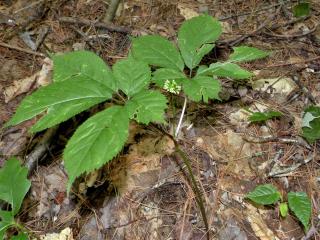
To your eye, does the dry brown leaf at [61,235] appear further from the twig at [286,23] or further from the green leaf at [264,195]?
the twig at [286,23]

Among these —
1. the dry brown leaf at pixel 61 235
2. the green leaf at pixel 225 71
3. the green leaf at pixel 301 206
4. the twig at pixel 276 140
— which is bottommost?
the dry brown leaf at pixel 61 235

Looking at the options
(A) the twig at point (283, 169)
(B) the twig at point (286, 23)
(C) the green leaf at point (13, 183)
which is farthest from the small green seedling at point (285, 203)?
(B) the twig at point (286, 23)

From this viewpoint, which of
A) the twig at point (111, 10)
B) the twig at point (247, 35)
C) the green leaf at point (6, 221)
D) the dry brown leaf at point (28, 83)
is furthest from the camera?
the twig at point (111, 10)

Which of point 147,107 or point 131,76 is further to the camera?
point 131,76

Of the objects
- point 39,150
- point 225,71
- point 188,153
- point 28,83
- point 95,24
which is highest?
point 225,71

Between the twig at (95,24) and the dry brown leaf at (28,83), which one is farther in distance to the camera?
the twig at (95,24)

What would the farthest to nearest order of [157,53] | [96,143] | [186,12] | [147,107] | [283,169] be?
[186,12], [283,169], [157,53], [147,107], [96,143]

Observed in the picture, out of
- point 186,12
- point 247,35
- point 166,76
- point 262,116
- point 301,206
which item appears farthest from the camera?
point 186,12

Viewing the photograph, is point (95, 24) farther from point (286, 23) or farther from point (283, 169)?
point (283, 169)

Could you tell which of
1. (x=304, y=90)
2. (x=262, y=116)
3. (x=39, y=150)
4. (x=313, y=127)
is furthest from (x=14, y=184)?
(x=304, y=90)
